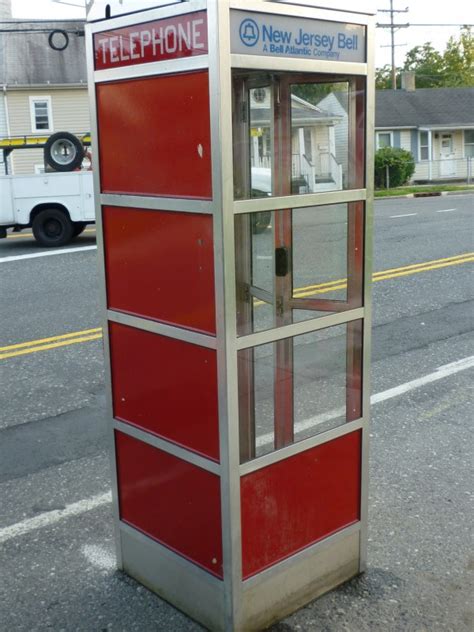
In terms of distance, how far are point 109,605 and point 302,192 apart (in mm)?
2014

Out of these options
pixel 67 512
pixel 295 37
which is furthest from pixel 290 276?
pixel 67 512

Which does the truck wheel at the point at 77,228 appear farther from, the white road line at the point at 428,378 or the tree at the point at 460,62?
the tree at the point at 460,62

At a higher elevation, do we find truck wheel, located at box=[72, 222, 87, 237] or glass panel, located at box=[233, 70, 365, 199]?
glass panel, located at box=[233, 70, 365, 199]

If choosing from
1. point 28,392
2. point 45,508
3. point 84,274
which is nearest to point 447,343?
point 28,392

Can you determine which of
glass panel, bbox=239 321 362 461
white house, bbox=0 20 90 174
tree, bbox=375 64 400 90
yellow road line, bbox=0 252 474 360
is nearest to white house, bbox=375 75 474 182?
white house, bbox=0 20 90 174

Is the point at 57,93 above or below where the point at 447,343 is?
above

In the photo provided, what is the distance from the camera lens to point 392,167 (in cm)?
3372

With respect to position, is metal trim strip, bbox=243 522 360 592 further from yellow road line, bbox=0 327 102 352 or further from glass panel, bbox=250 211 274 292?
yellow road line, bbox=0 327 102 352

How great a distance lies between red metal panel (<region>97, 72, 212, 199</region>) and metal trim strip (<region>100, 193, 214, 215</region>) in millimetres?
25

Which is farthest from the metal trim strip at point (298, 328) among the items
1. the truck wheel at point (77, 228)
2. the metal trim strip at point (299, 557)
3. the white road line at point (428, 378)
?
the truck wheel at point (77, 228)

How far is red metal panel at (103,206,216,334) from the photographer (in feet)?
10.0

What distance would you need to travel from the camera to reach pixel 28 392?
261 inches

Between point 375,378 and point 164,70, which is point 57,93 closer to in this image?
point 375,378

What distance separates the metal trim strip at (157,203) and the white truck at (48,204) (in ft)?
39.7
